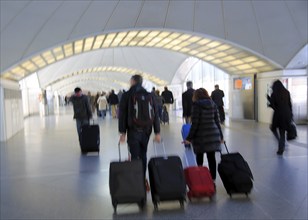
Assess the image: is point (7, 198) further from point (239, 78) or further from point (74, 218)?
point (239, 78)

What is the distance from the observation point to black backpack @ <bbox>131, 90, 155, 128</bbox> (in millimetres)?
4852

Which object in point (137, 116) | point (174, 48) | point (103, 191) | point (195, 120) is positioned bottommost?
point (103, 191)

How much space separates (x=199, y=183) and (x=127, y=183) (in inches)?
44.8

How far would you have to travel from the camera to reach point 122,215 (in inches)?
175

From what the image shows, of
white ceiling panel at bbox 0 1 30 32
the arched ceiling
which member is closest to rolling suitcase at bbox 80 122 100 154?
the arched ceiling

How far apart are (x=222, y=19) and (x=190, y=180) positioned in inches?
478

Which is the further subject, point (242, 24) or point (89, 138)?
point (242, 24)

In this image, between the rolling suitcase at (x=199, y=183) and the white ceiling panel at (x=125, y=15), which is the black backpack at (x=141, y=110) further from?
the white ceiling panel at (x=125, y=15)

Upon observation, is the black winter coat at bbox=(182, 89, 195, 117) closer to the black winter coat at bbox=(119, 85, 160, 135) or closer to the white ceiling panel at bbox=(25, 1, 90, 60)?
the black winter coat at bbox=(119, 85, 160, 135)

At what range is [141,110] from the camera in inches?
191

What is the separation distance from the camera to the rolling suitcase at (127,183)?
14.4 ft

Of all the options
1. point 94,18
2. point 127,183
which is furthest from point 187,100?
point 94,18

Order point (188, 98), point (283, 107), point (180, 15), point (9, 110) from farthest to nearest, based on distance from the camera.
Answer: point (180, 15) → point (9, 110) → point (188, 98) → point (283, 107)

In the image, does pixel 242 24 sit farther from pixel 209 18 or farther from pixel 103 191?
pixel 103 191
